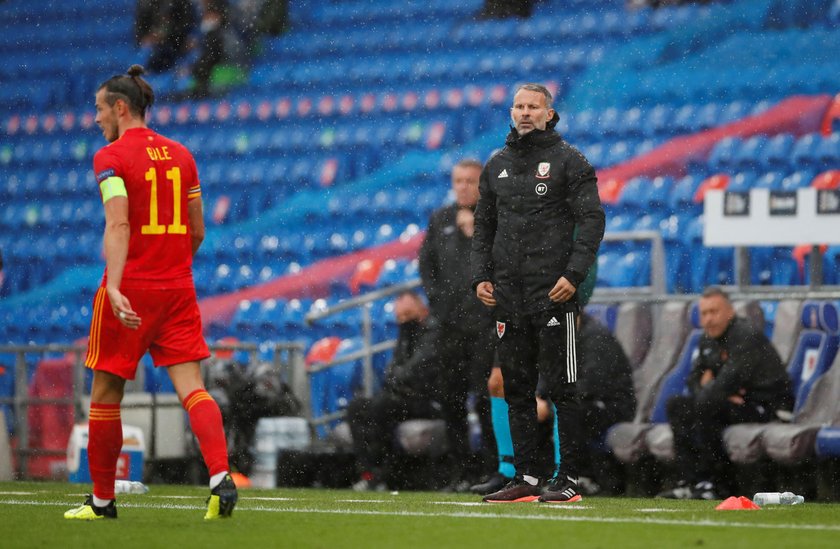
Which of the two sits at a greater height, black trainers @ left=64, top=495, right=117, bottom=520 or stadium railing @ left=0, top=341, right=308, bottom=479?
stadium railing @ left=0, top=341, right=308, bottom=479

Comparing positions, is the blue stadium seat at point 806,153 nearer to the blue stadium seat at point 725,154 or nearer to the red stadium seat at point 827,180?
the red stadium seat at point 827,180

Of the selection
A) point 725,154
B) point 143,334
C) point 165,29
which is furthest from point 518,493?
point 165,29

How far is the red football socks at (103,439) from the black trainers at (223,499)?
15.3 inches

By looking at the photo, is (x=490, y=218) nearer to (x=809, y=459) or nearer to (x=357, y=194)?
(x=809, y=459)

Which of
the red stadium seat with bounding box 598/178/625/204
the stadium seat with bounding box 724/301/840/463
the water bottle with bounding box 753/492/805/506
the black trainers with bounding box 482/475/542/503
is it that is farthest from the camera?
the red stadium seat with bounding box 598/178/625/204

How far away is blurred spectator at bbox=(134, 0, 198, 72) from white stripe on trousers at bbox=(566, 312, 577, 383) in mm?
14335

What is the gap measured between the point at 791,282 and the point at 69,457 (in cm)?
589

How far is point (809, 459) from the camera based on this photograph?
7.78 meters

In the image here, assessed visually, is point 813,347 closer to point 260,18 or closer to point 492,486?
point 492,486

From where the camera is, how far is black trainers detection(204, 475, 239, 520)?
537 cm

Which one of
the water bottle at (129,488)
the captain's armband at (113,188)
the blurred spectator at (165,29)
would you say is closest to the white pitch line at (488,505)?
the captain's armband at (113,188)

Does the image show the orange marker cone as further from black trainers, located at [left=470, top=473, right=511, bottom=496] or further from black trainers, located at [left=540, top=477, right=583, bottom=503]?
black trainers, located at [left=470, top=473, right=511, bottom=496]

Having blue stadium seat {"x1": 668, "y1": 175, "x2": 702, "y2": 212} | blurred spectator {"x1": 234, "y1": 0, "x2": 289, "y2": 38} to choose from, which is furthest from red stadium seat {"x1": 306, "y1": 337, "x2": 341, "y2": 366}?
blurred spectator {"x1": 234, "y1": 0, "x2": 289, "y2": 38}

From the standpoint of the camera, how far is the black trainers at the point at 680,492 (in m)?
7.87
